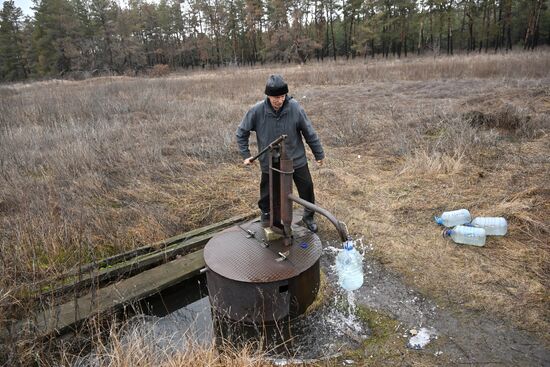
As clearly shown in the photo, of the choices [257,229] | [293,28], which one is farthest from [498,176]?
[293,28]

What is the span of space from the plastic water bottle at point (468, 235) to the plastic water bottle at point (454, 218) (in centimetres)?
26

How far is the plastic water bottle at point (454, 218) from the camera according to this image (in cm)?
405

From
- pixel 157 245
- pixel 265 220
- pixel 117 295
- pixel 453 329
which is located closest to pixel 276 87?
pixel 265 220

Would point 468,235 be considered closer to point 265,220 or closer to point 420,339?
point 420,339

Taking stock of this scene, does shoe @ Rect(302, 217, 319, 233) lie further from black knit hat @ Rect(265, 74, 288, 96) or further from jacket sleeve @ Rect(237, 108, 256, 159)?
black knit hat @ Rect(265, 74, 288, 96)

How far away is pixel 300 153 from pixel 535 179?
11.8 ft

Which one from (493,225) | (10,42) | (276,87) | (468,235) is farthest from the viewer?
(10,42)

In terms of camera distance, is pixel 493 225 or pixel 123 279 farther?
pixel 493 225

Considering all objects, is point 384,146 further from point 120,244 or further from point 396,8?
point 396,8

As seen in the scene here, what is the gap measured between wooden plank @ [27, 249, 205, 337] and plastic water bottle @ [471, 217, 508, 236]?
10.1 ft

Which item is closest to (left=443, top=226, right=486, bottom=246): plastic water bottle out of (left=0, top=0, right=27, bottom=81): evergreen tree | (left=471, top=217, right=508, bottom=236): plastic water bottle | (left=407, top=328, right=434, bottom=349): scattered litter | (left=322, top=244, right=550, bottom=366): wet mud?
(left=471, top=217, right=508, bottom=236): plastic water bottle

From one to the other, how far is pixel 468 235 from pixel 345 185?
2.00 m

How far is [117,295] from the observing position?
10.2ft

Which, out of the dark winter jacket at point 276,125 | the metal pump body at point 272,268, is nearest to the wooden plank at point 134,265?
the metal pump body at point 272,268
